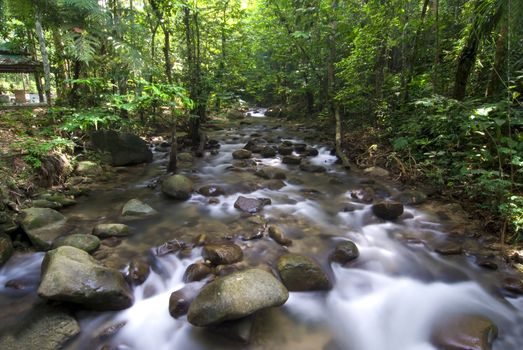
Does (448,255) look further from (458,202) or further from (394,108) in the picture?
(394,108)

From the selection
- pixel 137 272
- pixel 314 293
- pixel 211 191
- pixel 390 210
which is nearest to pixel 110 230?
pixel 137 272

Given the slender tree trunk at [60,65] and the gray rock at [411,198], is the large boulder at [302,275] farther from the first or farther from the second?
the slender tree trunk at [60,65]

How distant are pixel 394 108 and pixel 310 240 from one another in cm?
552

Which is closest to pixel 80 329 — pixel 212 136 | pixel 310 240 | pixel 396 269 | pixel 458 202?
pixel 310 240

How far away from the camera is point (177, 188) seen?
617cm

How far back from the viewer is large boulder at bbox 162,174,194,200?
6.14 meters

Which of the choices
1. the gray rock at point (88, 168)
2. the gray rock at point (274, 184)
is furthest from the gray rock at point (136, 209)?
the gray rock at point (274, 184)

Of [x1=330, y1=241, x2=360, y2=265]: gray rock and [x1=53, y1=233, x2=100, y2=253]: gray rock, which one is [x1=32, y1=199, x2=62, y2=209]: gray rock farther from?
[x1=330, y1=241, x2=360, y2=265]: gray rock

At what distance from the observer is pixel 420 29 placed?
7574 mm

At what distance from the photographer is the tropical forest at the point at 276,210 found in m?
3.12

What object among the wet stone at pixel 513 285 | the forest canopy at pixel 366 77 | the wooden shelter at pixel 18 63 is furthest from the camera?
the wooden shelter at pixel 18 63

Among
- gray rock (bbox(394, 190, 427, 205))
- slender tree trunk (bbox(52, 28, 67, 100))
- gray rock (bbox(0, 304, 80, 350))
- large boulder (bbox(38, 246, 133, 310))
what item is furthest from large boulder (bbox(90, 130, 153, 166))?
gray rock (bbox(394, 190, 427, 205))

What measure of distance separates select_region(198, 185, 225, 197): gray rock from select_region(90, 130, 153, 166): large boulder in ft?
9.02

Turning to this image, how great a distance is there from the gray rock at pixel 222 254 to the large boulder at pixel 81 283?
1.03 metres
